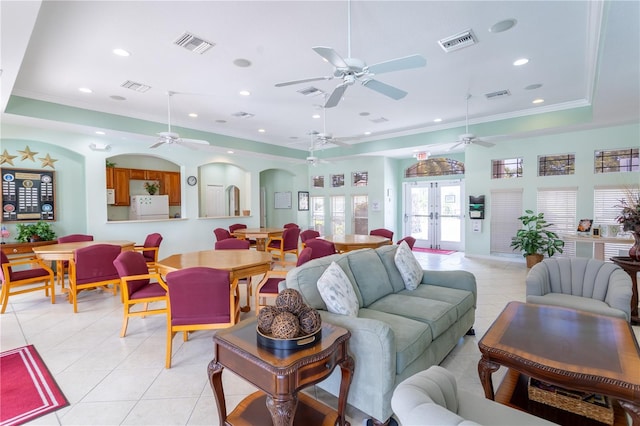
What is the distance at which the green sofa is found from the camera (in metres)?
1.93

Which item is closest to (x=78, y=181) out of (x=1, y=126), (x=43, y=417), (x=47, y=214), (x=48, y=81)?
(x=47, y=214)

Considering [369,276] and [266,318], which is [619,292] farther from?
[266,318]

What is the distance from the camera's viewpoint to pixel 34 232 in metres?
5.70

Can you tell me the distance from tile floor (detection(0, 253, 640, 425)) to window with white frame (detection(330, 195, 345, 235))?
589 centimetres

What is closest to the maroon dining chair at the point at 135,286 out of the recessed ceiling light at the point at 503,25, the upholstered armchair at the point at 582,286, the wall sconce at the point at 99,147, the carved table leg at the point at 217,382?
the carved table leg at the point at 217,382

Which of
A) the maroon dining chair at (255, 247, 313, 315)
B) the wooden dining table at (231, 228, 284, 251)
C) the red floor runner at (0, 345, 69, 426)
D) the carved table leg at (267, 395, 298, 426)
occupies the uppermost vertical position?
the wooden dining table at (231, 228, 284, 251)

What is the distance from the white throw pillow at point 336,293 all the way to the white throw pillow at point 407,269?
3.46 ft

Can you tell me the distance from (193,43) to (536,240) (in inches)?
273

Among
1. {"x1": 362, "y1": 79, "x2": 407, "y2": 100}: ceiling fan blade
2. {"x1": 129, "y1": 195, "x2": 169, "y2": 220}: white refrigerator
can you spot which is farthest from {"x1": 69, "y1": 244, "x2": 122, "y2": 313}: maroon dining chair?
{"x1": 362, "y1": 79, "x2": 407, "y2": 100}: ceiling fan blade

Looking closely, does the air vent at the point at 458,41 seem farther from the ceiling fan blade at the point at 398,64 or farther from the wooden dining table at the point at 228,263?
the wooden dining table at the point at 228,263

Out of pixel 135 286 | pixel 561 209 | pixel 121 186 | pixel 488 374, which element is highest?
pixel 121 186

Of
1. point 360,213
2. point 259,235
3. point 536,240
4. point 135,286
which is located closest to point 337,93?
point 135,286

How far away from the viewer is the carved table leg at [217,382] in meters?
1.82

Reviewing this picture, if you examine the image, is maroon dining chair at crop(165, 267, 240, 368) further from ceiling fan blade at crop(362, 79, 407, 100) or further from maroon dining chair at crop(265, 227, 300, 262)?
maroon dining chair at crop(265, 227, 300, 262)
